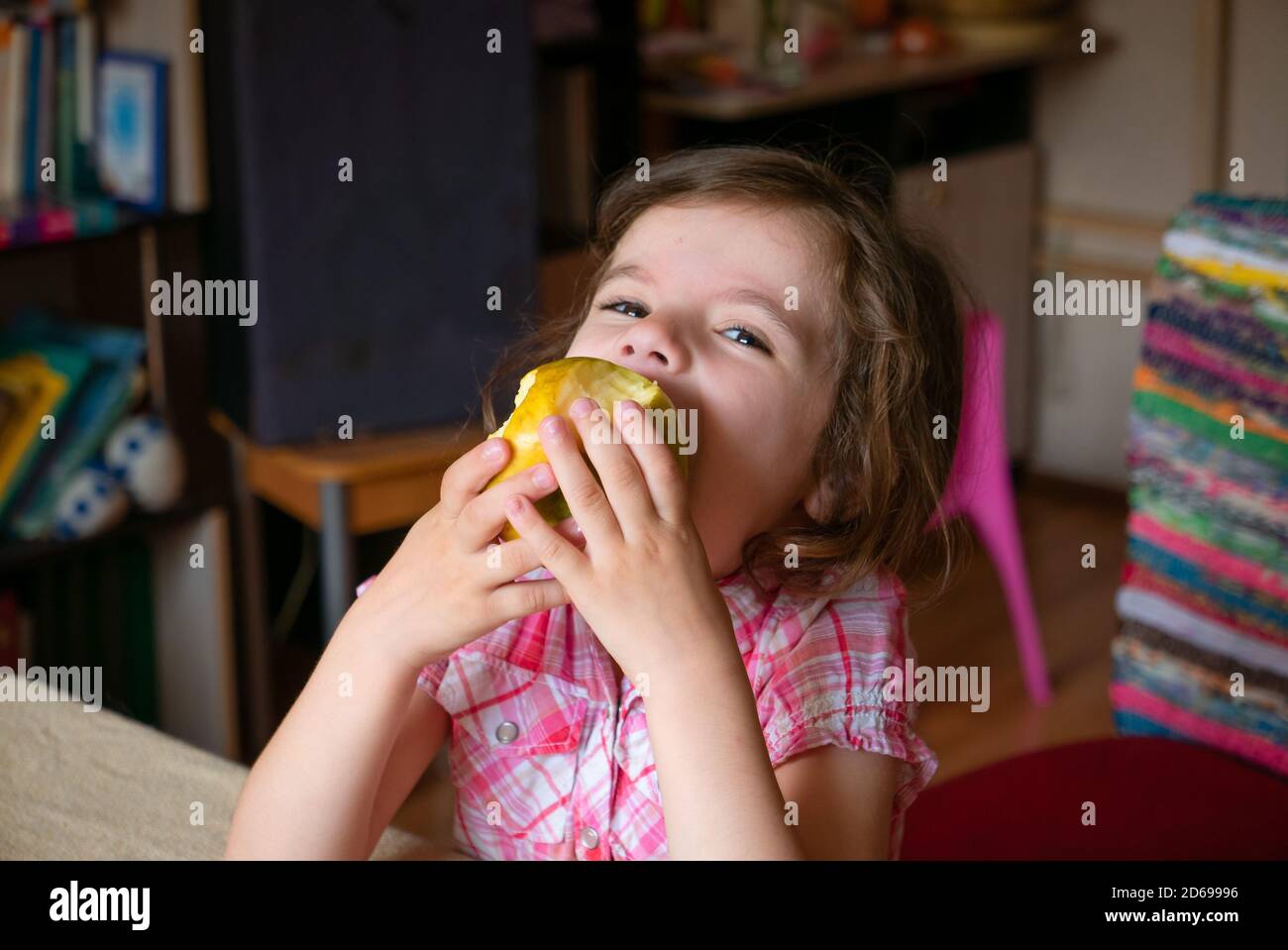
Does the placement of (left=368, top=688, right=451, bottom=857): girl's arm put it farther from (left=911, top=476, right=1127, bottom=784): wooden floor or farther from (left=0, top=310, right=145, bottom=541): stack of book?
(left=911, top=476, right=1127, bottom=784): wooden floor

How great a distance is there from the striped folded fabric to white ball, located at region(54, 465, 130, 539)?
50.8 inches

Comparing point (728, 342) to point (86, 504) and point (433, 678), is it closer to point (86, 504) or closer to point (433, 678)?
point (433, 678)

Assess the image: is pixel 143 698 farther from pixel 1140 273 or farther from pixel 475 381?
pixel 1140 273

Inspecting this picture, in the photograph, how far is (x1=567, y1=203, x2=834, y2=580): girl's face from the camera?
0.90 metres

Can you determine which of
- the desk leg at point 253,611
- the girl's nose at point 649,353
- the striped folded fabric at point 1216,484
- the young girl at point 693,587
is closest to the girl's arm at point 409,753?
the young girl at point 693,587

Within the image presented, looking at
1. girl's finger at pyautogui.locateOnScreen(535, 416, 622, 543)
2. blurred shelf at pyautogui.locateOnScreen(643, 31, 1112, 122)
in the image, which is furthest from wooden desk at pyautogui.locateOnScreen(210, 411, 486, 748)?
girl's finger at pyautogui.locateOnScreen(535, 416, 622, 543)

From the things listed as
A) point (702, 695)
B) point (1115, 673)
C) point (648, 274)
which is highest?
point (648, 274)

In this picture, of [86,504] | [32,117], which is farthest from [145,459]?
[32,117]

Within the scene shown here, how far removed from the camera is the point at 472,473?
0.80 m

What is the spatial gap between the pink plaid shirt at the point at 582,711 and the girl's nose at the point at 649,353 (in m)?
0.17
